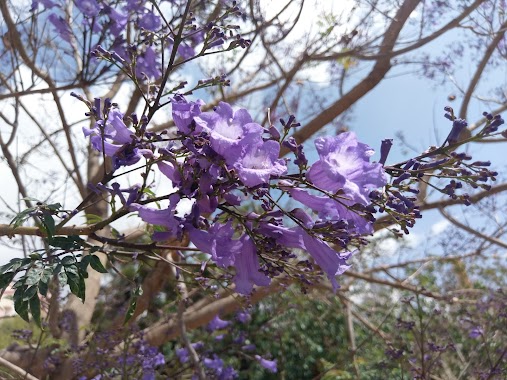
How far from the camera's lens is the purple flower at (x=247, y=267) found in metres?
1.14

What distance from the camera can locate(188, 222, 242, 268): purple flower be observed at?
112 cm

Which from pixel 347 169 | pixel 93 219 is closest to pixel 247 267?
pixel 347 169

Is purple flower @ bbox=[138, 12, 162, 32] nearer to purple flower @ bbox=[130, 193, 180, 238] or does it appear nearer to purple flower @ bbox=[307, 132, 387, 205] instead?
purple flower @ bbox=[130, 193, 180, 238]

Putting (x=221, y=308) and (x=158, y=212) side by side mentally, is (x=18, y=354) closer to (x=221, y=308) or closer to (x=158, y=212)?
(x=221, y=308)

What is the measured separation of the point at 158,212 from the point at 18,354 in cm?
308

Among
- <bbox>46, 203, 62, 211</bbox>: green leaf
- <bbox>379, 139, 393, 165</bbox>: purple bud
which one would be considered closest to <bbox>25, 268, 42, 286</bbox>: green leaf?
<bbox>46, 203, 62, 211</bbox>: green leaf

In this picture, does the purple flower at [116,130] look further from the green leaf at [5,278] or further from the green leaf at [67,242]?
the green leaf at [5,278]

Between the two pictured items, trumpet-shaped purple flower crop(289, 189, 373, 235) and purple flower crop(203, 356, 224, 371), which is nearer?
trumpet-shaped purple flower crop(289, 189, 373, 235)

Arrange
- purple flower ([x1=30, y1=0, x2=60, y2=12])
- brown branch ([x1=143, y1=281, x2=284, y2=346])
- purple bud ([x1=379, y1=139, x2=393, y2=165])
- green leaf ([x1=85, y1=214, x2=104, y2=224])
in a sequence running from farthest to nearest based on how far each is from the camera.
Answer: brown branch ([x1=143, y1=281, x2=284, y2=346])
purple flower ([x1=30, y1=0, x2=60, y2=12])
green leaf ([x1=85, y1=214, x2=104, y2=224])
purple bud ([x1=379, y1=139, x2=393, y2=165])

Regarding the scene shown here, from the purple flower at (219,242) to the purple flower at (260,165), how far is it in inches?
7.5

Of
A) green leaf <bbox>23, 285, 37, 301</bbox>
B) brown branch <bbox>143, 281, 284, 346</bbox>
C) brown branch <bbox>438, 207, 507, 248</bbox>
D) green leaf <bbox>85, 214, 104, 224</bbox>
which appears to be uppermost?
brown branch <bbox>438, 207, 507, 248</bbox>

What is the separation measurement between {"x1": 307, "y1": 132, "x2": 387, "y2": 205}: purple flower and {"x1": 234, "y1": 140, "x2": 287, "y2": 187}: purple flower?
82mm

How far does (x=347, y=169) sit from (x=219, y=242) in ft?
1.08

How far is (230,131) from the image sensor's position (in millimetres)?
1050
